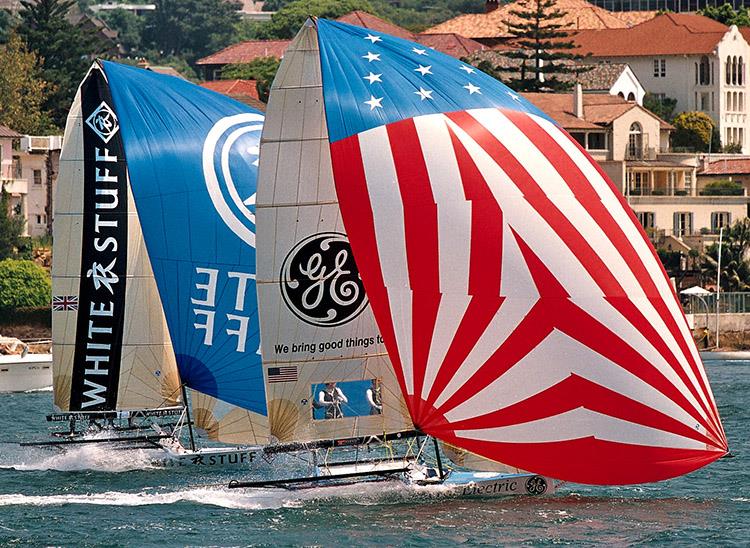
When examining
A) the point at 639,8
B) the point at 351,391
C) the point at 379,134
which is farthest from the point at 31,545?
the point at 639,8

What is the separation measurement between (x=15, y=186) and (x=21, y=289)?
32.3 feet

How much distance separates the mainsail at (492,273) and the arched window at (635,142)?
55894 mm

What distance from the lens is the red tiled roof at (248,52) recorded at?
343ft

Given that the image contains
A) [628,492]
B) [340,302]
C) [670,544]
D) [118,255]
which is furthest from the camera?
Answer: [118,255]

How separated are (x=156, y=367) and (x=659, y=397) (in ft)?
30.0

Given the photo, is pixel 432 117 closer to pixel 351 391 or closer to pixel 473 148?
pixel 473 148

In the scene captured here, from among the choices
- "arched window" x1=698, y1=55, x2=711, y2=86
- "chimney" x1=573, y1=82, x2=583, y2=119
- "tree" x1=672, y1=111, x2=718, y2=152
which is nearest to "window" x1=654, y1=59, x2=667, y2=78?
"arched window" x1=698, y1=55, x2=711, y2=86

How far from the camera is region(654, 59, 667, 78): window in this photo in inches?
3573

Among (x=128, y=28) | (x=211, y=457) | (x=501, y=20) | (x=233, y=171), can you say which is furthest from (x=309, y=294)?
(x=128, y=28)

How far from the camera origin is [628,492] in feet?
80.5

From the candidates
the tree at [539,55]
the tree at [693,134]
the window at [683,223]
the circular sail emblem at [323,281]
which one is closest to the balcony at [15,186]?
the tree at [539,55]

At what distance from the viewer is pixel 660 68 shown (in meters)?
91.0

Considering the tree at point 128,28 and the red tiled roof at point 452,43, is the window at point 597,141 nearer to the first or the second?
the red tiled roof at point 452,43

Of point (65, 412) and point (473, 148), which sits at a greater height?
point (473, 148)
